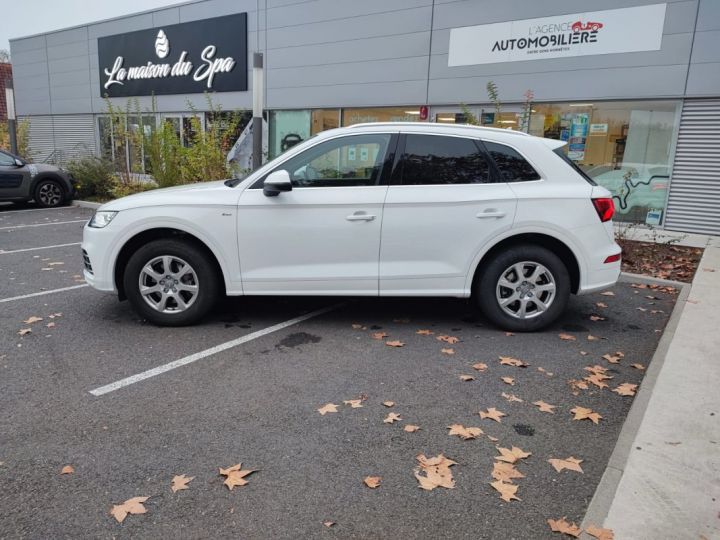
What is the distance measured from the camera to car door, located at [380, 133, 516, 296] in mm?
4977

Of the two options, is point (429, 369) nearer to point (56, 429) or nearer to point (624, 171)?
point (56, 429)

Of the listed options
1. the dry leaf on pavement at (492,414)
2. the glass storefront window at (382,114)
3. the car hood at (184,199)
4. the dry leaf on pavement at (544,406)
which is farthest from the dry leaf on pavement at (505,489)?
the glass storefront window at (382,114)

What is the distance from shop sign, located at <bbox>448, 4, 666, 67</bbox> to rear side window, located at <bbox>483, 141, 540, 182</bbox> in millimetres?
7489

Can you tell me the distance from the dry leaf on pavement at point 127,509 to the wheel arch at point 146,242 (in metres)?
2.64

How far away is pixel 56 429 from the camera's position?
11.0 feet

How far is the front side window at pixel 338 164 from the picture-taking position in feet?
16.6

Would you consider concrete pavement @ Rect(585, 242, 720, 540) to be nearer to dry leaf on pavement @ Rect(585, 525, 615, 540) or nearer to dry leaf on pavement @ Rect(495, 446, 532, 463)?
dry leaf on pavement @ Rect(585, 525, 615, 540)

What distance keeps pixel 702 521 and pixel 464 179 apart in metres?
3.29

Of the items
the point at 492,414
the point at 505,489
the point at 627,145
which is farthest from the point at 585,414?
the point at 627,145

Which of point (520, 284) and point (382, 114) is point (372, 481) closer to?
point (520, 284)

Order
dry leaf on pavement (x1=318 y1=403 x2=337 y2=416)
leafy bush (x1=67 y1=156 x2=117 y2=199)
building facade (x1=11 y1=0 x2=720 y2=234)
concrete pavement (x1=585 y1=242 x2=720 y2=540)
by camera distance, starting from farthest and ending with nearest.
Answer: leafy bush (x1=67 y1=156 x2=117 y2=199)
building facade (x1=11 y1=0 x2=720 y2=234)
dry leaf on pavement (x1=318 y1=403 x2=337 y2=416)
concrete pavement (x1=585 y1=242 x2=720 y2=540)

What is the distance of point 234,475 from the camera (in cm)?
291

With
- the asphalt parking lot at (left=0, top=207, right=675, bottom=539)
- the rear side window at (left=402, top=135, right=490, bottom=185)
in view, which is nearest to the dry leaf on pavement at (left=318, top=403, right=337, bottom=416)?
the asphalt parking lot at (left=0, top=207, right=675, bottom=539)

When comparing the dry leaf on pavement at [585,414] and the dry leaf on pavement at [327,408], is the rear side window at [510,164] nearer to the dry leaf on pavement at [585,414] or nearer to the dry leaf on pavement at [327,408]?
the dry leaf on pavement at [585,414]
